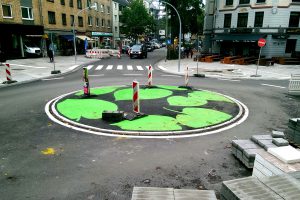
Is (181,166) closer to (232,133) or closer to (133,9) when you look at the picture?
(232,133)

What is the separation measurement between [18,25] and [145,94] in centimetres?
2585

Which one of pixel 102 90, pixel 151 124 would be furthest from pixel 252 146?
pixel 102 90

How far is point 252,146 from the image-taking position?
6410mm

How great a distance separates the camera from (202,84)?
57.2 feet

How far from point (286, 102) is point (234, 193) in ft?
36.6

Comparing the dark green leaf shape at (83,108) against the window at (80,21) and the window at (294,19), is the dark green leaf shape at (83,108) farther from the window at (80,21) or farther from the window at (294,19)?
the window at (80,21)

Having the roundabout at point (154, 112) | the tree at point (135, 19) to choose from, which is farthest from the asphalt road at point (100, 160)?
the tree at point (135, 19)

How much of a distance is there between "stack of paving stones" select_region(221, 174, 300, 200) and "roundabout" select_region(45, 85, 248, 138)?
4205 mm

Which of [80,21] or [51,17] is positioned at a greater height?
[80,21]

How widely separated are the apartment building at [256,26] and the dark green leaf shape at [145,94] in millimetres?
25219

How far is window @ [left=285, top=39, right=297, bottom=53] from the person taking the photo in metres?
33.5

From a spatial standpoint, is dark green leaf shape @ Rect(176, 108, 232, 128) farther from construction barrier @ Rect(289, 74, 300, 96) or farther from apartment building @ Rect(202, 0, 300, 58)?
apartment building @ Rect(202, 0, 300, 58)

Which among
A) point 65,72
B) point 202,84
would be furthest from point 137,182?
point 65,72

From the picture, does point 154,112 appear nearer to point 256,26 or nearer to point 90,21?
point 256,26
